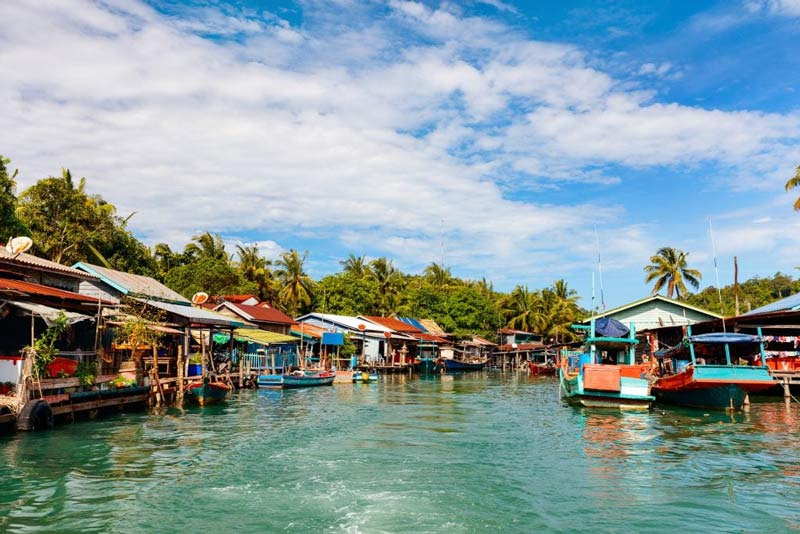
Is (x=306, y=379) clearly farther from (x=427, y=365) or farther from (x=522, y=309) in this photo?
Answer: (x=522, y=309)

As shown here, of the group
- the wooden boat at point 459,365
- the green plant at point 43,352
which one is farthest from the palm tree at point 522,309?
the green plant at point 43,352

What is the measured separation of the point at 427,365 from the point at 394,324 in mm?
5428

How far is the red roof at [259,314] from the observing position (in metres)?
43.0

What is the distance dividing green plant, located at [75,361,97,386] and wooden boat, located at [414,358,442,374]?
42658mm

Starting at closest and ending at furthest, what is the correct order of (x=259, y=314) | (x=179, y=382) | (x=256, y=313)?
(x=179, y=382) → (x=256, y=313) → (x=259, y=314)

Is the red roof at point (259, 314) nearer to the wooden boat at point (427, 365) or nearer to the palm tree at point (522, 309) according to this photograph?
the wooden boat at point (427, 365)

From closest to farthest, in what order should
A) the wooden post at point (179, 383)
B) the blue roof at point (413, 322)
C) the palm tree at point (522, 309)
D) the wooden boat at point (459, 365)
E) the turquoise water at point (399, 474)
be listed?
the turquoise water at point (399, 474)
the wooden post at point (179, 383)
the wooden boat at point (459, 365)
the blue roof at point (413, 322)
the palm tree at point (522, 309)

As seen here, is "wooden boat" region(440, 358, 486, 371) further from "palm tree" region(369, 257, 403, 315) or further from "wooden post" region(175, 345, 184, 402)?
"wooden post" region(175, 345, 184, 402)

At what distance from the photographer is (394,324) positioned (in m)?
62.6

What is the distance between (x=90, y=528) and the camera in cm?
926

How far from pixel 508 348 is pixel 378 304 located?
18.8 meters

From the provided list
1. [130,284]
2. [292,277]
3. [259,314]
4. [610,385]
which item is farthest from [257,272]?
[610,385]

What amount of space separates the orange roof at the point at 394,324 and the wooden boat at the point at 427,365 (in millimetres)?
3501

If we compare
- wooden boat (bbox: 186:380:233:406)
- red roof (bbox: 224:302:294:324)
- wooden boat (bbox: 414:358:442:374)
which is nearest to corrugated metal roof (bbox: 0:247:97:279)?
wooden boat (bbox: 186:380:233:406)
